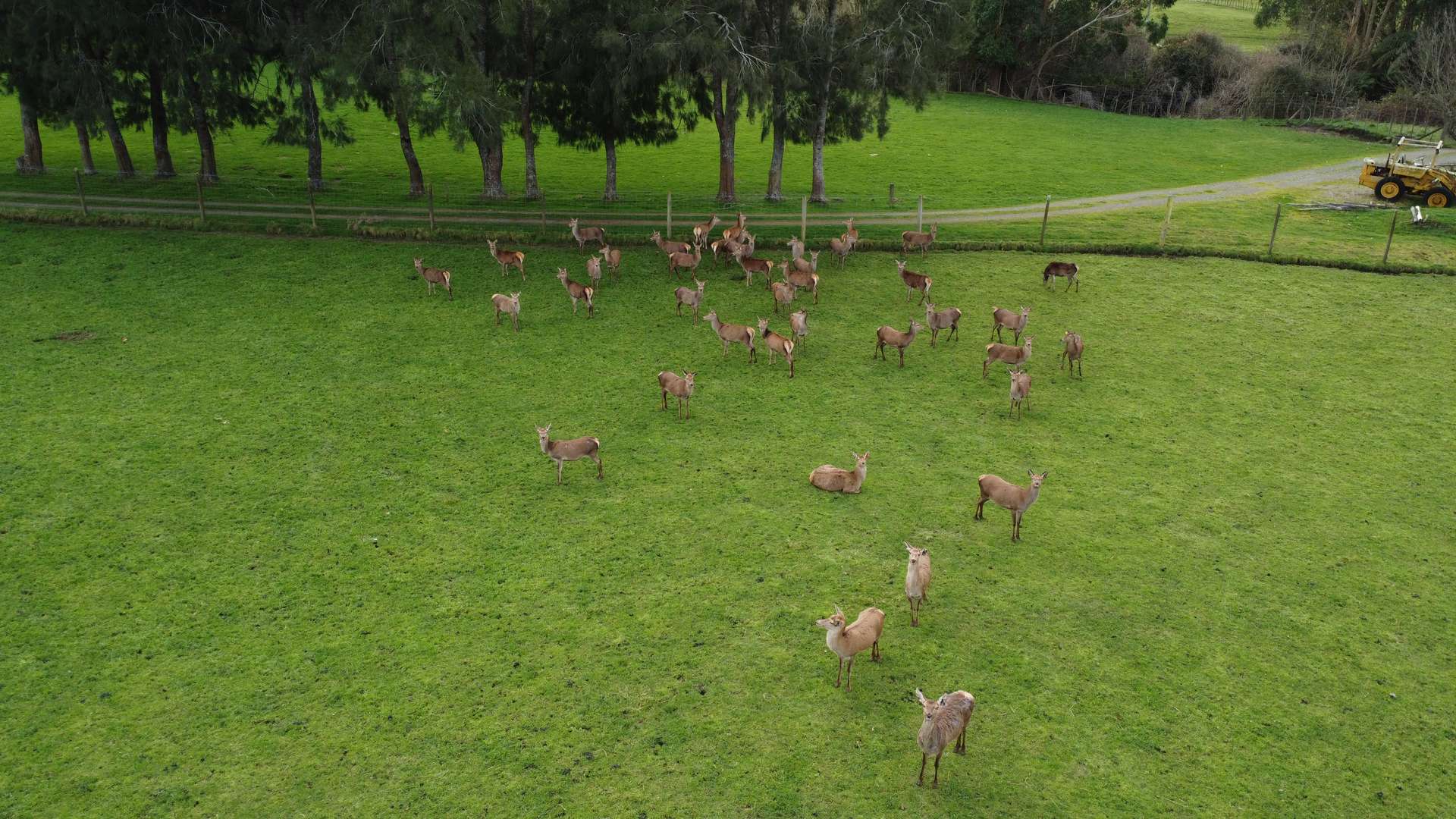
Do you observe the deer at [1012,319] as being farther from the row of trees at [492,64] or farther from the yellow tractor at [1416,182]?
the yellow tractor at [1416,182]

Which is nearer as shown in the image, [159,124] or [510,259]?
[510,259]

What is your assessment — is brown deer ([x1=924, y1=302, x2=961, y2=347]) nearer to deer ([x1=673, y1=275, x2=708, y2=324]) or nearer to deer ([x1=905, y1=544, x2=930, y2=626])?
deer ([x1=673, y1=275, x2=708, y2=324])

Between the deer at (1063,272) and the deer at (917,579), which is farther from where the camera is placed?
the deer at (1063,272)

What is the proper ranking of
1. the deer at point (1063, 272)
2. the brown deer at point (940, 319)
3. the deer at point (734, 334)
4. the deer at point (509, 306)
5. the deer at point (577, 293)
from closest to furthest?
the deer at point (734, 334)
the brown deer at point (940, 319)
the deer at point (509, 306)
the deer at point (577, 293)
the deer at point (1063, 272)

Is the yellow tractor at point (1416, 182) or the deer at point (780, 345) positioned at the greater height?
the yellow tractor at point (1416, 182)

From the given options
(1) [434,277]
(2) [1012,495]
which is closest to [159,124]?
(1) [434,277]

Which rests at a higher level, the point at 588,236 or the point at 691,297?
the point at 588,236

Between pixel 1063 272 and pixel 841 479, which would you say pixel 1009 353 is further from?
pixel 1063 272

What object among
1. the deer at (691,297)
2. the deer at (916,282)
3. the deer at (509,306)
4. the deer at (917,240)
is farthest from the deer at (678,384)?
the deer at (917,240)
